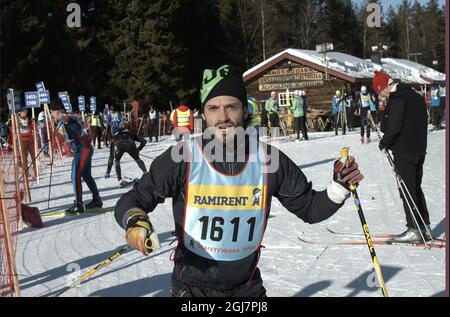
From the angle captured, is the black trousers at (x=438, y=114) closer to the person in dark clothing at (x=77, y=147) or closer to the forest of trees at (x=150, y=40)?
the person in dark clothing at (x=77, y=147)

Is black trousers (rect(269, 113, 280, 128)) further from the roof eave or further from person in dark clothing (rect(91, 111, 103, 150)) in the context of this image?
the roof eave

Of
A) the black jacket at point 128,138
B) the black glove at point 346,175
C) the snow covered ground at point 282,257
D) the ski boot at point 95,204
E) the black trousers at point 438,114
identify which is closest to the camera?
the black glove at point 346,175

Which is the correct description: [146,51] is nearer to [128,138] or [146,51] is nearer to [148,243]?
[128,138]

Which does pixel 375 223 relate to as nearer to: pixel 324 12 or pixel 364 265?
pixel 364 265

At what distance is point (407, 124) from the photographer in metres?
5.94

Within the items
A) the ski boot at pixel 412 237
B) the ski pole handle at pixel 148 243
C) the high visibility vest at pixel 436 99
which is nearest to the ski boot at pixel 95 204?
the ski boot at pixel 412 237

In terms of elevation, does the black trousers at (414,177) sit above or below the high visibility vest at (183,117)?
below

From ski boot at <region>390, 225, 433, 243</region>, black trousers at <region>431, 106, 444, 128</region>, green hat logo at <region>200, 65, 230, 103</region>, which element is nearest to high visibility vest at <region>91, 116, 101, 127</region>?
black trousers at <region>431, 106, 444, 128</region>

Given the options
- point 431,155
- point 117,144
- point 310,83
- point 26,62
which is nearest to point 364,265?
point 117,144

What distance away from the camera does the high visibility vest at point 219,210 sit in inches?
99.7

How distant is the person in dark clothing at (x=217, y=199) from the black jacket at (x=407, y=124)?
3548 millimetres

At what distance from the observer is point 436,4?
86.2 metres

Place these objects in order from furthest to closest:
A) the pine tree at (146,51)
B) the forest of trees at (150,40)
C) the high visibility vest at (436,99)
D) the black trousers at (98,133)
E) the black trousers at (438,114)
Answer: the pine tree at (146,51)
the forest of trees at (150,40)
the black trousers at (98,133)
the high visibility vest at (436,99)
the black trousers at (438,114)
